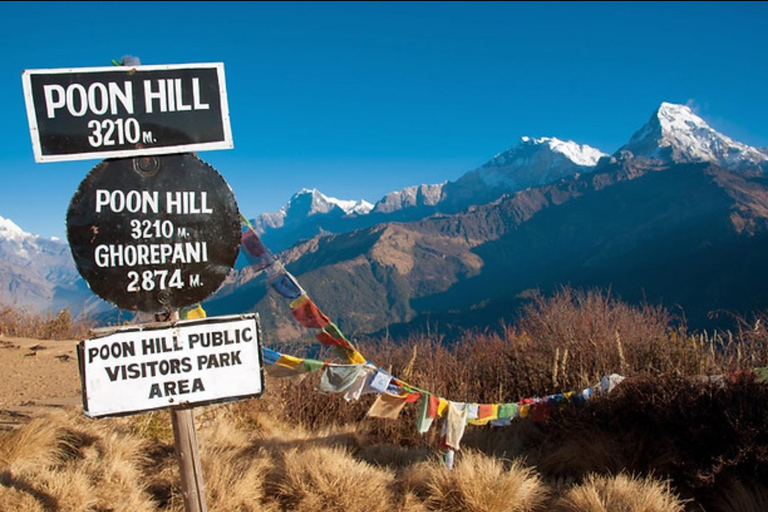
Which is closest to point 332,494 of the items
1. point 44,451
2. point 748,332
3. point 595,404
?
point 44,451

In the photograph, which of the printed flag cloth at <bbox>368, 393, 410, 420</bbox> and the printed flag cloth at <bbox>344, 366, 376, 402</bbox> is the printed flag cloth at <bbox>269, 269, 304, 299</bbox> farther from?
the printed flag cloth at <bbox>368, 393, 410, 420</bbox>

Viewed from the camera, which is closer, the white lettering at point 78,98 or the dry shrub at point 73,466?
the white lettering at point 78,98

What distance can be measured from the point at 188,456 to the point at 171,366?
1.81ft

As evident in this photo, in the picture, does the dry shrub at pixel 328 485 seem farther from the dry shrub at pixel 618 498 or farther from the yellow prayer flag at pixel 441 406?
the dry shrub at pixel 618 498

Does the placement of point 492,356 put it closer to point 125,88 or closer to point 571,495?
point 571,495

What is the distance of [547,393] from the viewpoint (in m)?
7.82

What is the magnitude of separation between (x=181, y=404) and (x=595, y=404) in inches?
182

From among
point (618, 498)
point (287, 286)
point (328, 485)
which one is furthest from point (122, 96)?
point (618, 498)

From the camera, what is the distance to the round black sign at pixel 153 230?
282 centimetres

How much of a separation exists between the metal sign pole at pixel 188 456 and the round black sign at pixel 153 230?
25cm

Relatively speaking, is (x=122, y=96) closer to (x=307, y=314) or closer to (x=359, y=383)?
(x=307, y=314)

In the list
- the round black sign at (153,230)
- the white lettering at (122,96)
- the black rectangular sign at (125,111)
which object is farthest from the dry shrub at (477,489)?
the white lettering at (122,96)

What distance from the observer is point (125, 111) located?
2889 mm

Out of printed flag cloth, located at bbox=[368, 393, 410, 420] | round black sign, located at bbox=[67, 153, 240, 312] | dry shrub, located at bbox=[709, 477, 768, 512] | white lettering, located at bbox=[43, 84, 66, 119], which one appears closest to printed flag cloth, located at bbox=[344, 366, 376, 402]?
printed flag cloth, located at bbox=[368, 393, 410, 420]
